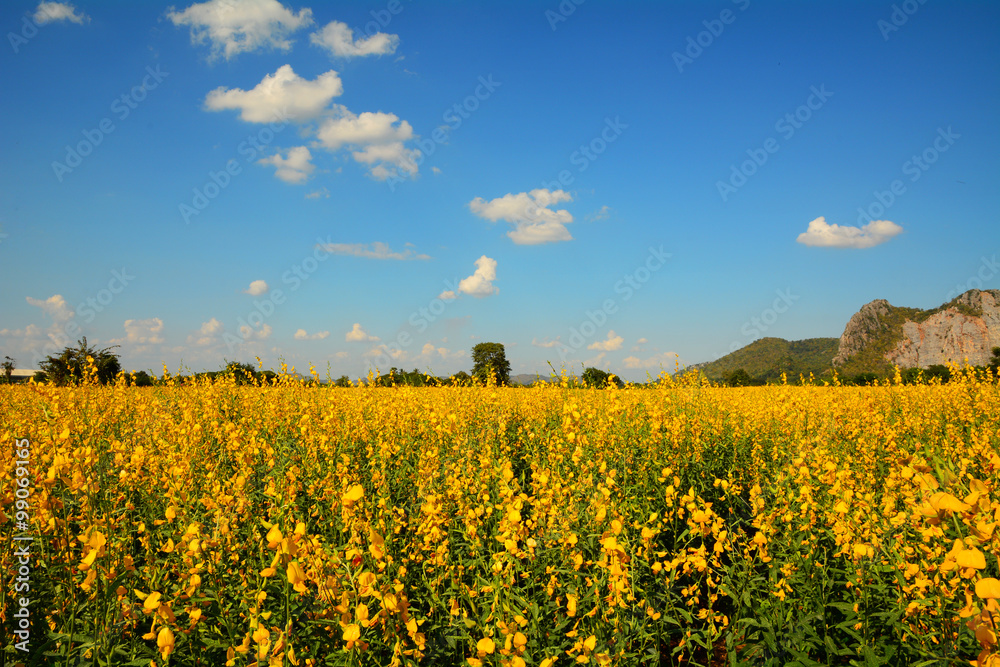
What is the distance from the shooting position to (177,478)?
289cm

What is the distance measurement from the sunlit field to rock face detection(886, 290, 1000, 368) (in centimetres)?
6099

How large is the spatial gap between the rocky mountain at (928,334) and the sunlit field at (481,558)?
53.7 metres

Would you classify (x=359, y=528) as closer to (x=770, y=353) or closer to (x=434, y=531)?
(x=434, y=531)

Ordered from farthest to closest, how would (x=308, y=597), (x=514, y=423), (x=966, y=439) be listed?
(x=514, y=423), (x=966, y=439), (x=308, y=597)

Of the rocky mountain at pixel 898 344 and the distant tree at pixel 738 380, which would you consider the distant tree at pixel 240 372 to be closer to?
the distant tree at pixel 738 380

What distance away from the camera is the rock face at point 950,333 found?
48.0 m

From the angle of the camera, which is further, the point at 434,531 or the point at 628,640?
the point at 434,531

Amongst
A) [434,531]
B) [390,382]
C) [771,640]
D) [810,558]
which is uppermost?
Answer: [390,382]

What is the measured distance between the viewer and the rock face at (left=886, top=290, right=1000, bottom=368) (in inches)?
1890

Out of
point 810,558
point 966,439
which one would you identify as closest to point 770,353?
point 966,439

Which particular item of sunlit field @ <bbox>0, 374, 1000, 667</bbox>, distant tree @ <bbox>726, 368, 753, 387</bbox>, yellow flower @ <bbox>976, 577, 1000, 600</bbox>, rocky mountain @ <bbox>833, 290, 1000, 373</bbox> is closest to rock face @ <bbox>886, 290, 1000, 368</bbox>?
rocky mountain @ <bbox>833, 290, 1000, 373</bbox>

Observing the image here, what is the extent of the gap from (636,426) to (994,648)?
11.8 ft

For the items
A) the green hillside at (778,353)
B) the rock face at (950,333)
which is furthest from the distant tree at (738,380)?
the rock face at (950,333)

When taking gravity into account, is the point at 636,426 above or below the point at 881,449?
above
